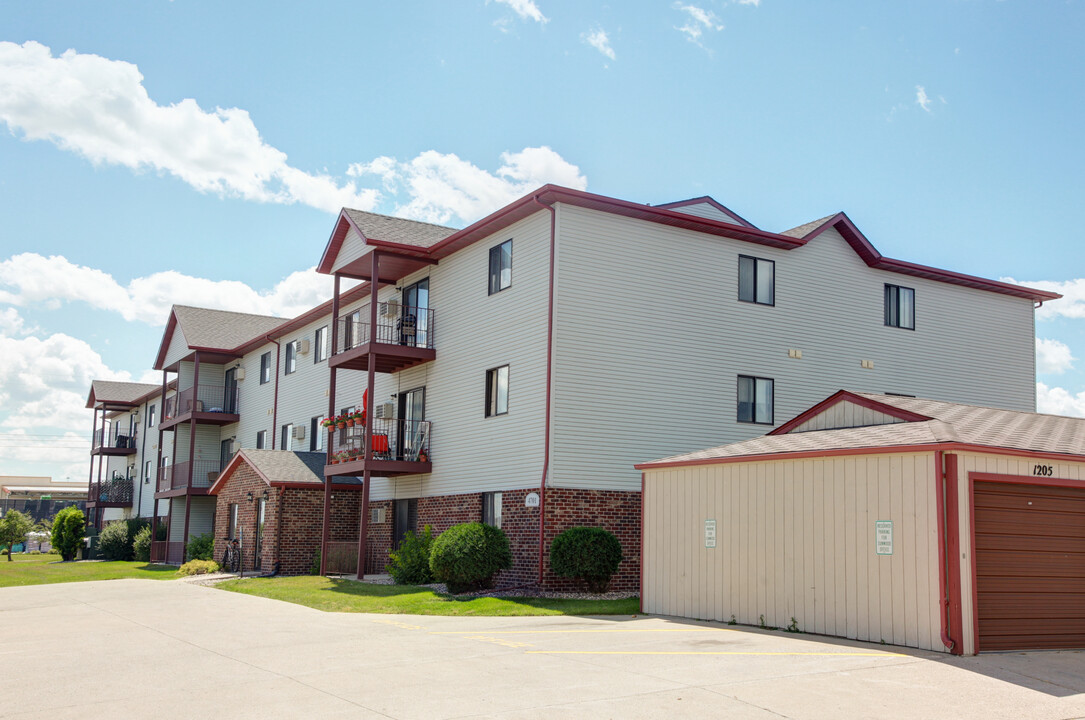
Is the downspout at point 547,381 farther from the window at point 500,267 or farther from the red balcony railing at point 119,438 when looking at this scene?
the red balcony railing at point 119,438

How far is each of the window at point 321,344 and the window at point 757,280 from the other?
49.9 ft

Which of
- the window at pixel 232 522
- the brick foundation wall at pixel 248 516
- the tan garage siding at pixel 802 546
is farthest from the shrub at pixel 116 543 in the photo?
the tan garage siding at pixel 802 546

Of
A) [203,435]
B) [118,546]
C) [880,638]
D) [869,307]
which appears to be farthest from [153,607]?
[118,546]

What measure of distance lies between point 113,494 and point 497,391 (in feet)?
125

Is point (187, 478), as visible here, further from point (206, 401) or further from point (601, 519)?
point (601, 519)

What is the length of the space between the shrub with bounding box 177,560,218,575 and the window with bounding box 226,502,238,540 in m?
1.16

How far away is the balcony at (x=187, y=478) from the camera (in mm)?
39594

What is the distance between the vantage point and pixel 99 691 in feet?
31.7

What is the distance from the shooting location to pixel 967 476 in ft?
41.4

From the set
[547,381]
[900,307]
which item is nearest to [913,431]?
[547,381]

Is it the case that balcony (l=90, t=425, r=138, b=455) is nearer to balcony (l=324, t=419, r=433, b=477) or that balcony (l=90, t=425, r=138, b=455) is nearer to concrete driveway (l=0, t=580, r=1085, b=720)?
balcony (l=324, t=419, r=433, b=477)

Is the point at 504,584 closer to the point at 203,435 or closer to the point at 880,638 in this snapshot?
the point at 880,638

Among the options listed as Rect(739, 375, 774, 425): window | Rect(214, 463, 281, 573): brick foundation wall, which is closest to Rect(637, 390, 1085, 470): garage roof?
Rect(739, 375, 774, 425): window

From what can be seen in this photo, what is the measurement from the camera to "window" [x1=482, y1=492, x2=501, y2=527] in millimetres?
22547
